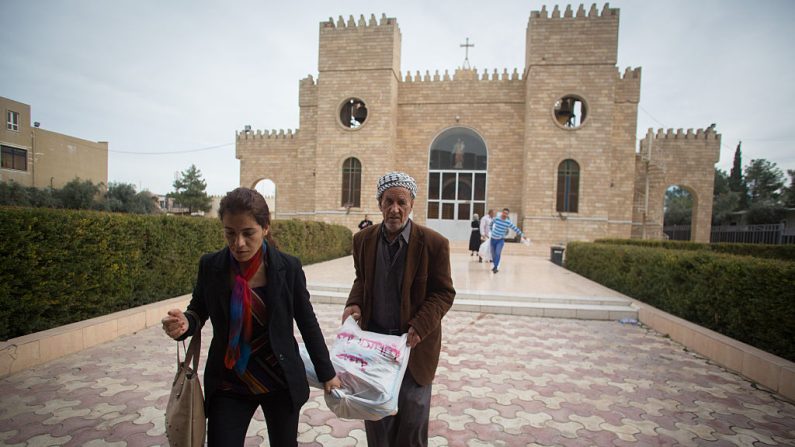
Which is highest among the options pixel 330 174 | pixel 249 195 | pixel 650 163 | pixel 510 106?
pixel 510 106

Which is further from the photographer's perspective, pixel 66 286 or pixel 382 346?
A: pixel 66 286

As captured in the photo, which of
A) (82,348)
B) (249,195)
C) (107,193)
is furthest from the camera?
(107,193)

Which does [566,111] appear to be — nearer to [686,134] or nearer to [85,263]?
[686,134]

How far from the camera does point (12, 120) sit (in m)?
22.0

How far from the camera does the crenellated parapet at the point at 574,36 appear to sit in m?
17.0

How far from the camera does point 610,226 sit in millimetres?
17922

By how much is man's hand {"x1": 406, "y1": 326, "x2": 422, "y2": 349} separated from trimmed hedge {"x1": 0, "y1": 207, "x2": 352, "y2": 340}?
13.3ft

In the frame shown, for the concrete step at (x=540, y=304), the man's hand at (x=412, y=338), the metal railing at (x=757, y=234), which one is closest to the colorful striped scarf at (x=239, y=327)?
the man's hand at (x=412, y=338)

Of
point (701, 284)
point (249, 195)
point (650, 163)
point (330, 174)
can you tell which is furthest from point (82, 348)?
point (650, 163)

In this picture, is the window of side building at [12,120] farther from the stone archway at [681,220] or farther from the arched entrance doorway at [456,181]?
the stone archway at [681,220]

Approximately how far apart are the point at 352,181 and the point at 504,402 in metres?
16.9

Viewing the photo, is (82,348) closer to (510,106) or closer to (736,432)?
(736,432)

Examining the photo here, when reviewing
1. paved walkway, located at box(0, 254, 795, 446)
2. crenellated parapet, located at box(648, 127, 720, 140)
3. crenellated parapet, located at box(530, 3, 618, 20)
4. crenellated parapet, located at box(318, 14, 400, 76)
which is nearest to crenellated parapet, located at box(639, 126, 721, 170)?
crenellated parapet, located at box(648, 127, 720, 140)

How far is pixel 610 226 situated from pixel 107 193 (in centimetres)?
3488
